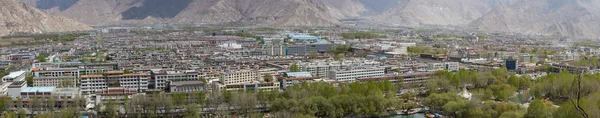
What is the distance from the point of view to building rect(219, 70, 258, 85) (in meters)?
26.5

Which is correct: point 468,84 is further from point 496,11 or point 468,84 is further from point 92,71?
point 496,11

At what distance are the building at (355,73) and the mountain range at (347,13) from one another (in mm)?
63392

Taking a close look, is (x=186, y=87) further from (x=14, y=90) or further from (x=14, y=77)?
(x=14, y=77)

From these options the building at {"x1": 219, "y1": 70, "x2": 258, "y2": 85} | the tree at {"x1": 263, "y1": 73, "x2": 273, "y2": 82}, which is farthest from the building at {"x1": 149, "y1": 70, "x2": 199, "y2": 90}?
the tree at {"x1": 263, "y1": 73, "x2": 273, "y2": 82}

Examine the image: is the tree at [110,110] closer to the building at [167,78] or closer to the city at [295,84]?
the city at [295,84]

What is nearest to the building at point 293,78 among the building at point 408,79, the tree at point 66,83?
the building at point 408,79

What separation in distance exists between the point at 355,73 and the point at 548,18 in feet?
262

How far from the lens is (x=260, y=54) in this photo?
147 feet

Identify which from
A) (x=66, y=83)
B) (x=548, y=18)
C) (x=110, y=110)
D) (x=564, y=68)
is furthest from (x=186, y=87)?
(x=548, y=18)

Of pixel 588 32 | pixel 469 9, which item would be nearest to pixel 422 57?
pixel 588 32

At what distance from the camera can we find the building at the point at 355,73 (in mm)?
28578

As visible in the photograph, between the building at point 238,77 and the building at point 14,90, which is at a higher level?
the building at point 238,77

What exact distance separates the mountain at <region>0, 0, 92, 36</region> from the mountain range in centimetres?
2947

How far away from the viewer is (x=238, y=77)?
27.1 m
